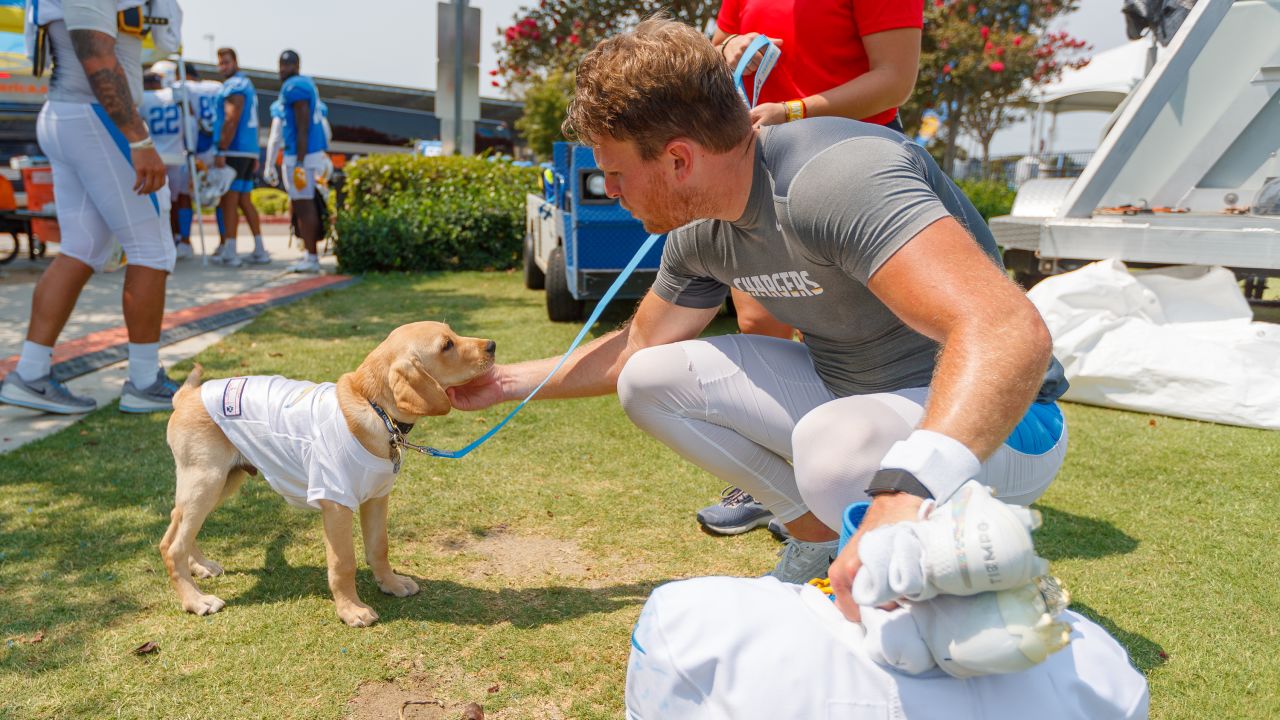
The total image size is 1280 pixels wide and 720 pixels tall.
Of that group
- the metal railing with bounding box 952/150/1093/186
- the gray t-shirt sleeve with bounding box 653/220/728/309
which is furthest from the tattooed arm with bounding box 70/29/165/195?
the metal railing with bounding box 952/150/1093/186

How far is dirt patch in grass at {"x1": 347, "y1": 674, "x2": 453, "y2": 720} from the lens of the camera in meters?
2.25

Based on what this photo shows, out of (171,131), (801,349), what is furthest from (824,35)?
(171,131)

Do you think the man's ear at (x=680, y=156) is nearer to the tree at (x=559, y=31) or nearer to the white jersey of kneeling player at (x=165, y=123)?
the white jersey of kneeling player at (x=165, y=123)

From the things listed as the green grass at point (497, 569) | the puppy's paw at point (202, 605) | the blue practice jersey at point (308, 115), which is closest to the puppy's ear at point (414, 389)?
the green grass at point (497, 569)

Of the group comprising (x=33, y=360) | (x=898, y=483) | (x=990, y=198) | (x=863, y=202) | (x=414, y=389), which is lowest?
(x=33, y=360)

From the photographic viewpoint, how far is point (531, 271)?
30.4ft

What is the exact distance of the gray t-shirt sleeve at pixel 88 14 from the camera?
4129mm

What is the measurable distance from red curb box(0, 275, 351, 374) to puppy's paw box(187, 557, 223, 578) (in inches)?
88.9

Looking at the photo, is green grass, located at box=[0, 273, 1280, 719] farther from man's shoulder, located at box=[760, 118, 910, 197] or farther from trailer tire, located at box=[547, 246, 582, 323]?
trailer tire, located at box=[547, 246, 582, 323]

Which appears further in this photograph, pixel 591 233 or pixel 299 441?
pixel 591 233

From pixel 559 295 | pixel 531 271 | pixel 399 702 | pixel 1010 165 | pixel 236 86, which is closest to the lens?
pixel 399 702

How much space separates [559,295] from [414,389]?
4.62m

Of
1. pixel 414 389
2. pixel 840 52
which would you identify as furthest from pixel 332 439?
pixel 840 52

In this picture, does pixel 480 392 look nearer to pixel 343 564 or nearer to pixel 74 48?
pixel 343 564
